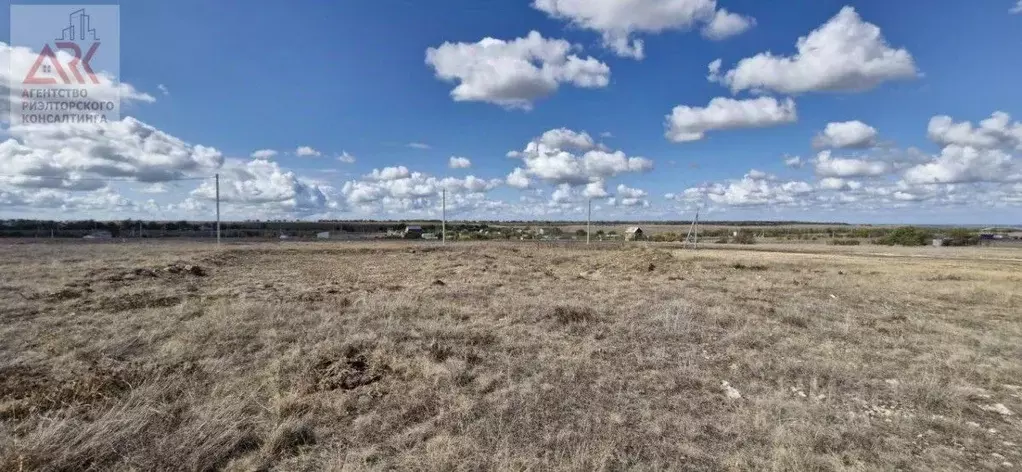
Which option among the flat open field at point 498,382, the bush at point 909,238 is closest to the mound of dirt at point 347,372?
the flat open field at point 498,382

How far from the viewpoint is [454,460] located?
13.7ft

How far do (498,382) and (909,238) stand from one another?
57.4 metres

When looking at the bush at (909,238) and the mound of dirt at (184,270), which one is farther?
the bush at (909,238)

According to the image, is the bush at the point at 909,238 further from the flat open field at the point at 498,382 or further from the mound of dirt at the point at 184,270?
the mound of dirt at the point at 184,270

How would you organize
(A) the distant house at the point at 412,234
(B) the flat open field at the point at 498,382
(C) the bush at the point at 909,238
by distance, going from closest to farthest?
(B) the flat open field at the point at 498,382
(C) the bush at the point at 909,238
(A) the distant house at the point at 412,234

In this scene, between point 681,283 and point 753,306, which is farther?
point 681,283

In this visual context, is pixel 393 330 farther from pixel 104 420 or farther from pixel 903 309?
pixel 903 309

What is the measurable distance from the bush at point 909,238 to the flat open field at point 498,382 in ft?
142

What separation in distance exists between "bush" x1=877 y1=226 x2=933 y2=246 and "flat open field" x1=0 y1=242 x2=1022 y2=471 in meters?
43.4

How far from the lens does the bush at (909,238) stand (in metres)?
47.4

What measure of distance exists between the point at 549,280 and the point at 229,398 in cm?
1280

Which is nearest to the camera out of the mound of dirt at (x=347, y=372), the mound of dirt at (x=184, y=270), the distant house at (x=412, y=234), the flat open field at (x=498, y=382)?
the flat open field at (x=498, y=382)

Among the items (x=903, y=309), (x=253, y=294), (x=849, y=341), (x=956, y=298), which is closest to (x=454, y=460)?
(x=849, y=341)

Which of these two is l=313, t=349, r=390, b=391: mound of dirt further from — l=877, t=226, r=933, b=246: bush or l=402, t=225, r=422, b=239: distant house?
l=877, t=226, r=933, b=246: bush
